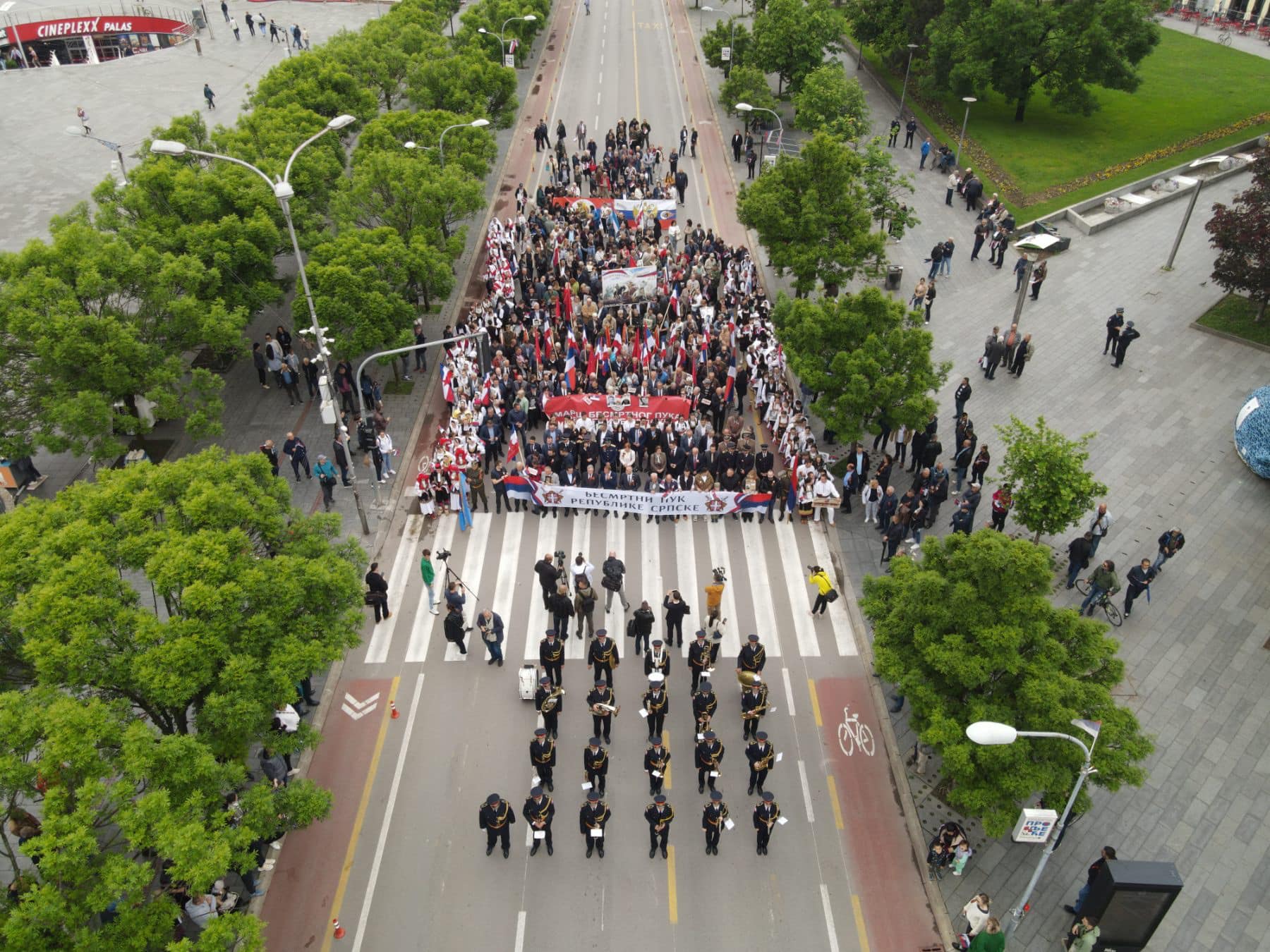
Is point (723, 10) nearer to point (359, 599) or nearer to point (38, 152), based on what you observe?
point (38, 152)

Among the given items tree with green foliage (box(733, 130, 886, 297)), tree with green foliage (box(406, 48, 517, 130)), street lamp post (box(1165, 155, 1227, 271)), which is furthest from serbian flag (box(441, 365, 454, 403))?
street lamp post (box(1165, 155, 1227, 271))

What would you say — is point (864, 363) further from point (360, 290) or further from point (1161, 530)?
point (360, 290)

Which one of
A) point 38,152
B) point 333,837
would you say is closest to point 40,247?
point 333,837

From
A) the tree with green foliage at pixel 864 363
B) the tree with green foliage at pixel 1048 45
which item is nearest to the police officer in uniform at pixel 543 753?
the tree with green foliage at pixel 864 363

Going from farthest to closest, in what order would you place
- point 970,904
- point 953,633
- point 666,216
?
point 666,216 < point 953,633 < point 970,904

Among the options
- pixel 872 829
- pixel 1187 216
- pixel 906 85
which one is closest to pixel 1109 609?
pixel 872 829

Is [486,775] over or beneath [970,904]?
beneath

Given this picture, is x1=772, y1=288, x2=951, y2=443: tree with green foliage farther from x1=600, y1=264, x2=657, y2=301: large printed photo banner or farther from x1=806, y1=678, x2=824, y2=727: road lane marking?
x1=600, y1=264, x2=657, y2=301: large printed photo banner

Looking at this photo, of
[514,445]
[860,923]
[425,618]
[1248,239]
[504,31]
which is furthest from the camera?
[504,31]
